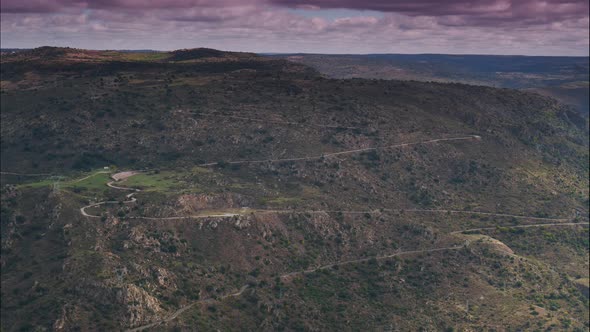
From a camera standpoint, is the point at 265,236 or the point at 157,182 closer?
the point at 265,236

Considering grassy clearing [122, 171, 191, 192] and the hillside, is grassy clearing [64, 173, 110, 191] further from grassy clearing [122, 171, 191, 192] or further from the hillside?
grassy clearing [122, 171, 191, 192]

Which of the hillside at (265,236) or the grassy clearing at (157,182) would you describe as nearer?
the hillside at (265,236)

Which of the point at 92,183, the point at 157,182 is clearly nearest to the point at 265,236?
the point at 157,182

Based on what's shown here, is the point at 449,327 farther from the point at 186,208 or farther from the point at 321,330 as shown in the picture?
the point at 186,208

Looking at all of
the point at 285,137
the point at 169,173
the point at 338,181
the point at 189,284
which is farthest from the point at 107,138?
the point at 189,284

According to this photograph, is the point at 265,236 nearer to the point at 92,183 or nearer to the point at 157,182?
the point at 157,182

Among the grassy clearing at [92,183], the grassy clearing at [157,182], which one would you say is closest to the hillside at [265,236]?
the grassy clearing at [157,182]

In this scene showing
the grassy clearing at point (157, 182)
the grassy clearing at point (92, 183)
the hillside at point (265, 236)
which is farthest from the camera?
the grassy clearing at point (157, 182)

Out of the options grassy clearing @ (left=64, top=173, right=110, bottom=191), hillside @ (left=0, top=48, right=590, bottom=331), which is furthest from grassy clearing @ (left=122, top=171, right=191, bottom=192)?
grassy clearing @ (left=64, top=173, right=110, bottom=191)

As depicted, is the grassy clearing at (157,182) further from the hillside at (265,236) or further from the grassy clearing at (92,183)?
the grassy clearing at (92,183)
